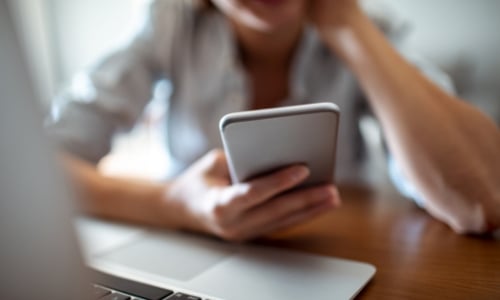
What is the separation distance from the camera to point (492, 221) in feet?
1.50

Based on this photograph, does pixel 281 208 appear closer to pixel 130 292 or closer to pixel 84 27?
pixel 130 292

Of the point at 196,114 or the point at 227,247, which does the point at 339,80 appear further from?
the point at 227,247

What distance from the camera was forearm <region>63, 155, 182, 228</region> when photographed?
20.0 inches

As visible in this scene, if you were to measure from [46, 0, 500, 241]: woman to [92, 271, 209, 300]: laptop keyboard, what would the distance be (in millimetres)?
85

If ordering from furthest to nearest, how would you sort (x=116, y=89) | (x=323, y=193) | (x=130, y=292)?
(x=116, y=89) < (x=323, y=193) < (x=130, y=292)

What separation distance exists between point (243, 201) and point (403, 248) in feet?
0.49

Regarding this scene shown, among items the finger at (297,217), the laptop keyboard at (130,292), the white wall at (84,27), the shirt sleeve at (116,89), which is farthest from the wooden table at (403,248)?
the white wall at (84,27)

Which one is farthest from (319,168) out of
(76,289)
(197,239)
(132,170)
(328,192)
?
(132,170)

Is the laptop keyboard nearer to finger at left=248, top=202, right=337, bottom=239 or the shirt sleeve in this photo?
finger at left=248, top=202, right=337, bottom=239

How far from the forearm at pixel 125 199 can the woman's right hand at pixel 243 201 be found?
0.09 feet

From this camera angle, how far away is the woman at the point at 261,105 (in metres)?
0.45

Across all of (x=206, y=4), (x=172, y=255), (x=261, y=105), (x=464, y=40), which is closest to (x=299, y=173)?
(x=172, y=255)

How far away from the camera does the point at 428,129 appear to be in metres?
0.49

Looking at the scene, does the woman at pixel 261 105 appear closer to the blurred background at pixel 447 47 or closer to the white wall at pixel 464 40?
the blurred background at pixel 447 47
